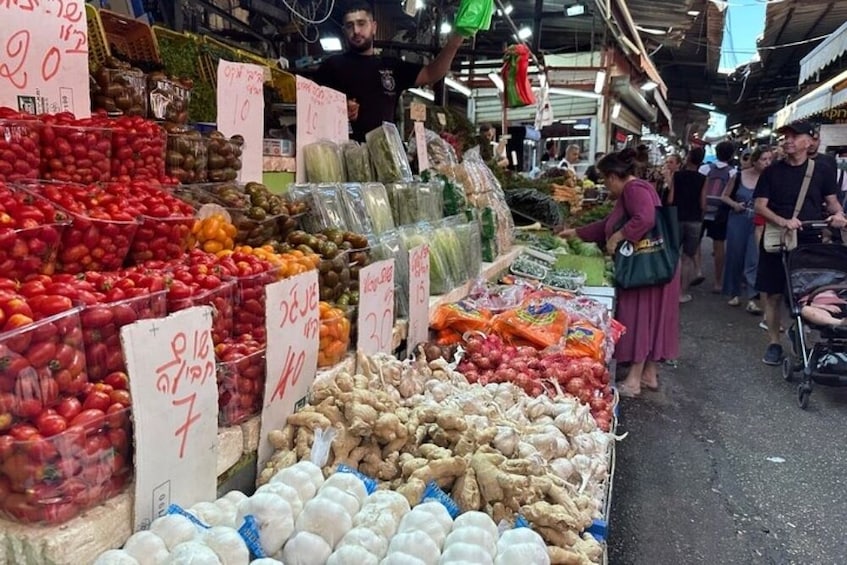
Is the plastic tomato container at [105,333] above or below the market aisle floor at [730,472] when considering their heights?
above

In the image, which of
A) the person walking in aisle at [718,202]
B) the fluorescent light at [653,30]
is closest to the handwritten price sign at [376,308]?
the person walking in aisle at [718,202]

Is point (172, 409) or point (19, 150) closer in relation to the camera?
point (172, 409)

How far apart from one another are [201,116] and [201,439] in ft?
7.08

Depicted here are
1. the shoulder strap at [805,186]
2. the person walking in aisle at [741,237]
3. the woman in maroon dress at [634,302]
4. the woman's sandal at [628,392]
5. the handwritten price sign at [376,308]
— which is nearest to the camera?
the handwritten price sign at [376,308]

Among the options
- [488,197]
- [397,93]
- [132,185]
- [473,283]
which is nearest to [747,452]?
[473,283]

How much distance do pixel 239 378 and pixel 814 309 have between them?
4.96 m

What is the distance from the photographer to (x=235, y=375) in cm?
175

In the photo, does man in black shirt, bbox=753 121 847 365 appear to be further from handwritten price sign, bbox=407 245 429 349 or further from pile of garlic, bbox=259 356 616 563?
pile of garlic, bbox=259 356 616 563

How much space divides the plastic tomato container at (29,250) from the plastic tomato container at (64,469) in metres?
0.51

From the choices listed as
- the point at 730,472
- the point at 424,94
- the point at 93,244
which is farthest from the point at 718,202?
the point at 93,244

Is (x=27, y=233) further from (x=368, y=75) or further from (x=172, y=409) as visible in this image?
(x=368, y=75)

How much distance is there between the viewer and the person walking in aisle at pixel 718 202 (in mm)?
9688

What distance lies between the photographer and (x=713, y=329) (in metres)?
7.77

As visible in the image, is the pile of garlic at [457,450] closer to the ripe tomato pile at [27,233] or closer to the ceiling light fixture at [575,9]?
the ripe tomato pile at [27,233]
